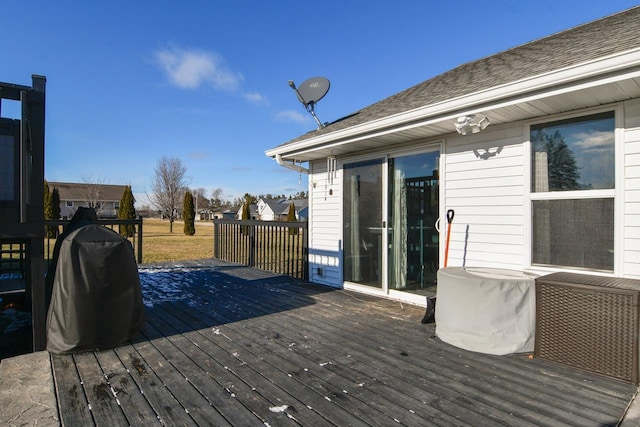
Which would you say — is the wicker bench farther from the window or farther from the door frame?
the door frame

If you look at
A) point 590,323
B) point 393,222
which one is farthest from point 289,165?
point 590,323

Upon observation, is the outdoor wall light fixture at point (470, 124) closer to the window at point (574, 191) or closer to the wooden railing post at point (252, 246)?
the window at point (574, 191)

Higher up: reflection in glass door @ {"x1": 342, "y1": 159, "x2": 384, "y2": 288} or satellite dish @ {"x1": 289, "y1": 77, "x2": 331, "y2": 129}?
satellite dish @ {"x1": 289, "y1": 77, "x2": 331, "y2": 129}

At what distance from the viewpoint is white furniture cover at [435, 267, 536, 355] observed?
8.05 ft

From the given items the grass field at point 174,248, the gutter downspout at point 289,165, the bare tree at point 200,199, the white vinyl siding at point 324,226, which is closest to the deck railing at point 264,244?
the white vinyl siding at point 324,226

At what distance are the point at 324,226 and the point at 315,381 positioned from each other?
3.24 meters

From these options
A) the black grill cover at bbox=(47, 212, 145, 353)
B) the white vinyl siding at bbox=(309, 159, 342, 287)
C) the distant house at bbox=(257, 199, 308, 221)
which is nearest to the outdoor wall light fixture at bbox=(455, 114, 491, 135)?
the white vinyl siding at bbox=(309, 159, 342, 287)

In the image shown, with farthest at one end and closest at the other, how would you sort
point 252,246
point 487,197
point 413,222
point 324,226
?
point 252,246 < point 324,226 < point 413,222 < point 487,197

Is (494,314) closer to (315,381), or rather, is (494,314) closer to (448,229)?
(448,229)

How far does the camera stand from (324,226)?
17.0 feet

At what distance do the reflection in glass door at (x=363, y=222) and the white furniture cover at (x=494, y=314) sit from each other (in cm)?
173

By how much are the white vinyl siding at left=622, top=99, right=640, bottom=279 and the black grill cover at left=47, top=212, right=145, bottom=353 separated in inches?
150

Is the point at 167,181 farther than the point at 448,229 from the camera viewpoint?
Yes

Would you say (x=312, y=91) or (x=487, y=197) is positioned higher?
(x=312, y=91)
